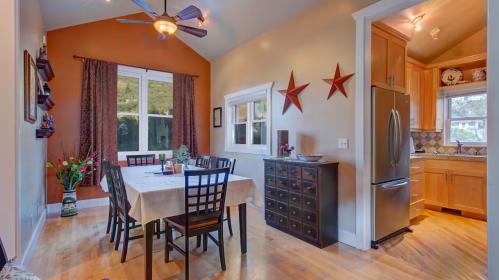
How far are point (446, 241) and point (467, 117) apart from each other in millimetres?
2658

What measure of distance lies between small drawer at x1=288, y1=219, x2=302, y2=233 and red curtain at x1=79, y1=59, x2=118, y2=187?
3320 mm

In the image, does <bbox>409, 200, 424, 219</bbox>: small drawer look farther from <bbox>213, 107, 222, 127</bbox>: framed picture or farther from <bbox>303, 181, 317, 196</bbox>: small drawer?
<bbox>213, 107, 222, 127</bbox>: framed picture

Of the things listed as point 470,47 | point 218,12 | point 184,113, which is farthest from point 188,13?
point 470,47

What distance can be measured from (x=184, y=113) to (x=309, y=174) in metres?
3.33

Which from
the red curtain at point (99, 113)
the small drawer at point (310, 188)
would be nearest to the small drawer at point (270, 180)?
the small drawer at point (310, 188)

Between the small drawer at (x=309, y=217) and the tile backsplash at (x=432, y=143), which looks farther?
the tile backsplash at (x=432, y=143)

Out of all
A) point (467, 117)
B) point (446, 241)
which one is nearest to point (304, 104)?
point (446, 241)

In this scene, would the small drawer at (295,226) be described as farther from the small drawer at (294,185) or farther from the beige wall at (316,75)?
the beige wall at (316,75)

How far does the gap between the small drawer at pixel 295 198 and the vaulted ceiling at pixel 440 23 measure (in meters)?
2.30

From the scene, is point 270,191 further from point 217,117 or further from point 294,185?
point 217,117

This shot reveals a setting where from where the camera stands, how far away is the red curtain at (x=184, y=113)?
5083mm

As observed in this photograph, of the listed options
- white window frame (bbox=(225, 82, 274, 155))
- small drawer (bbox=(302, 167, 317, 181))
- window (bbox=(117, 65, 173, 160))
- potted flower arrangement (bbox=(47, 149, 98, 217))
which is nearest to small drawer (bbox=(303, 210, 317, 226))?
small drawer (bbox=(302, 167, 317, 181))

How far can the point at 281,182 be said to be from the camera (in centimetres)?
312

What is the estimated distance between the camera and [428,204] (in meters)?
4.13
